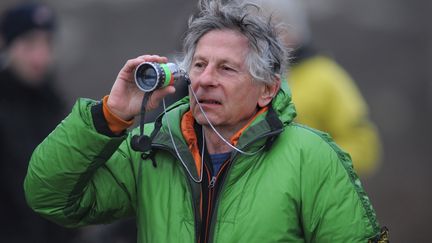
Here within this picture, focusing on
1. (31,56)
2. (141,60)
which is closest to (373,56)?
(31,56)

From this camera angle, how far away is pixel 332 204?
3.49 m

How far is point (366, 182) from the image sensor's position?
27.3ft

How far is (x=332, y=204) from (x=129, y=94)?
74 cm

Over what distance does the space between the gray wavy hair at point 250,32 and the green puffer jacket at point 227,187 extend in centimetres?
16

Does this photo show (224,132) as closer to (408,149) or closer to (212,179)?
(212,179)

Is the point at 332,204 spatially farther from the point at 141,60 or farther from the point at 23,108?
the point at 23,108

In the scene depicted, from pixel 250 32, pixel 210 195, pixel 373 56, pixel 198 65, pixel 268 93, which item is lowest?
pixel 373 56

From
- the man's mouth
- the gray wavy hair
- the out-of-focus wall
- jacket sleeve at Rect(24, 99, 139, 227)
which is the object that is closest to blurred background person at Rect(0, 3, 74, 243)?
jacket sleeve at Rect(24, 99, 139, 227)

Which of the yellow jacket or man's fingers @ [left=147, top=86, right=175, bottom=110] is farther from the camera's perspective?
the yellow jacket

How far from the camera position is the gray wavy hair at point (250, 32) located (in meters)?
3.68

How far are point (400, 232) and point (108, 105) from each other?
5.05 metres

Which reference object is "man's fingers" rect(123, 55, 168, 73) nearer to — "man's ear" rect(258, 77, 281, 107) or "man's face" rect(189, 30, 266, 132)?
"man's face" rect(189, 30, 266, 132)

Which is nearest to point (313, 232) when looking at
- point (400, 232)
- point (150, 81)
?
point (150, 81)

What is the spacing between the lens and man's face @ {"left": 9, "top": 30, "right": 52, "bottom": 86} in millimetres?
5312
